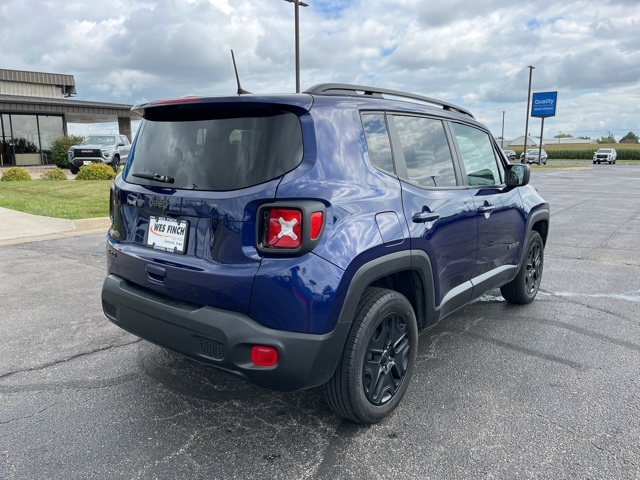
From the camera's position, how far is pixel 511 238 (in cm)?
425

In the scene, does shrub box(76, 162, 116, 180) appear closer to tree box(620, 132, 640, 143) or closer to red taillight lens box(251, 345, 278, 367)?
red taillight lens box(251, 345, 278, 367)

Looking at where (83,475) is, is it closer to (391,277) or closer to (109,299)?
(109,299)

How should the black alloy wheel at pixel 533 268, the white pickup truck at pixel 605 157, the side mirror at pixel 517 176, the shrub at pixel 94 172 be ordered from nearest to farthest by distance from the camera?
the side mirror at pixel 517 176, the black alloy wheel at pixel 533 268, the shrub at pixel 94 172, the white pickup truck at pixel 605 157

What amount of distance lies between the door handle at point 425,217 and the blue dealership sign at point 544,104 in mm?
57940

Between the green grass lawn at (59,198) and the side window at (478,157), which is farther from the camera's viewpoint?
the green grass lawn at (59,198)

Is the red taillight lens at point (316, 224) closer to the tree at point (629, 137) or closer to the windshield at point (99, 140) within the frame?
the windshield at point (99, 140)

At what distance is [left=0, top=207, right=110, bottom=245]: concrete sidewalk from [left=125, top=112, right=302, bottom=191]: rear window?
6.36m

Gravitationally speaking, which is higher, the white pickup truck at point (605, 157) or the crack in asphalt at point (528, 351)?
the crack in asphalt at point (528, 351)

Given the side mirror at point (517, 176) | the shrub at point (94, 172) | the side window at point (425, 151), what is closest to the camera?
the side window at point (425, 151)

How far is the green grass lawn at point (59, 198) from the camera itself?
34.7 feet

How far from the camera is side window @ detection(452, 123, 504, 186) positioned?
3746 millimetres

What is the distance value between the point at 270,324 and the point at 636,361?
2.88 metres

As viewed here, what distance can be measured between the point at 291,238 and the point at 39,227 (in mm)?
8256

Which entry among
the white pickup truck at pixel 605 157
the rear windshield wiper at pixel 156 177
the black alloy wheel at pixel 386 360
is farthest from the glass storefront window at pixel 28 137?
the white pickup truck at pixel 605 157
